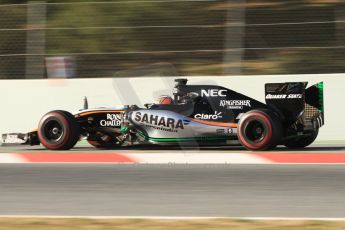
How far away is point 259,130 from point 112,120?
7.48 ft

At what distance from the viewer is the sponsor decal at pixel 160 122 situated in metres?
11.6

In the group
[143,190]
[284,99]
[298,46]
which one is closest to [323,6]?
[298,46]

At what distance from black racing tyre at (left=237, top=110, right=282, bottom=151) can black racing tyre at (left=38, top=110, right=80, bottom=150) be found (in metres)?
2.52

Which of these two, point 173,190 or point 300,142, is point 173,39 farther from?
point 173,190

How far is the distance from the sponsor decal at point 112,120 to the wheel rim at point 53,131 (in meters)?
0.64

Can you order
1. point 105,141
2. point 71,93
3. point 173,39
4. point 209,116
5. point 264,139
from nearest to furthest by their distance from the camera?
1. point 264,139
2. point 209,116
3. point 105,141
4. point 71,93
5. point 173,39

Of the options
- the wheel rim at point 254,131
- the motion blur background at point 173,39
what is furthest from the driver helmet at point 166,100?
the motion blur background at point 173,39

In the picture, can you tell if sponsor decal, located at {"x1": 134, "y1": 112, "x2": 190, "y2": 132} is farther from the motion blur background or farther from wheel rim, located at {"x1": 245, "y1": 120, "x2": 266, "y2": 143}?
the motion blur background

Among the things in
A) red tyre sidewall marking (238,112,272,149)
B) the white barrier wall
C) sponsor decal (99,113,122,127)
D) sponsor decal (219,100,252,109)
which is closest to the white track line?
red tyre sidewall marking (238,112,272,149)

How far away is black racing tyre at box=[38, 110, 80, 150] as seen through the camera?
11922mm

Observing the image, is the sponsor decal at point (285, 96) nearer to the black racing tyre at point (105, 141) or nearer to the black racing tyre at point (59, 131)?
the black racing tyre at point (105, 141)

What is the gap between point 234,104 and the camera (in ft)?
37.8

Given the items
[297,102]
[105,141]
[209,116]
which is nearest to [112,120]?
[105,141]

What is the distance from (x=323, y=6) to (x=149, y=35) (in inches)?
129
